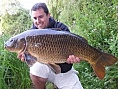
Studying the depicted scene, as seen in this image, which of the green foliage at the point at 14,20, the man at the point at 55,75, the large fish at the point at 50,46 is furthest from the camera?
the green foliage at the point at 14,20

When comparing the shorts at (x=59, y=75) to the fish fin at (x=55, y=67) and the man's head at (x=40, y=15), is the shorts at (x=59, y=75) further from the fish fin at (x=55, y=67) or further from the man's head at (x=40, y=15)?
the man's head at (x=40, y=15)

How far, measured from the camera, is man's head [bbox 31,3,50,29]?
9.31 feet

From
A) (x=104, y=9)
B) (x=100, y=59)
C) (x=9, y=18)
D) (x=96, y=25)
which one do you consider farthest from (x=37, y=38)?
(x=9, y=18)

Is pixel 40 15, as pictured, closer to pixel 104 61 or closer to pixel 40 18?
pixel 40 18

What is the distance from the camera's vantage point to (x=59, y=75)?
122 inches

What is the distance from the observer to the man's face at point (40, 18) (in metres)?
2.84

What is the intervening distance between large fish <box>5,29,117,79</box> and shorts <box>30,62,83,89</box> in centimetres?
54

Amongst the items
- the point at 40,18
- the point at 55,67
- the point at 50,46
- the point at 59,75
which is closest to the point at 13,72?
the point at 59,75

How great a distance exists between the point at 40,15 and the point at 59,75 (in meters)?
0.61

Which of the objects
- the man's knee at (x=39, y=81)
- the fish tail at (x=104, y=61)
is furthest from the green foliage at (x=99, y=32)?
the fish tail at (x=104, y=61)

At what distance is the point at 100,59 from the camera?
2.67 metres

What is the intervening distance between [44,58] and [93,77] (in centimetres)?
117

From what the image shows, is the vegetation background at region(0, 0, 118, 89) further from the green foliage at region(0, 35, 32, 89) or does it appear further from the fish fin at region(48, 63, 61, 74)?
the fish fin at region(48, 63, 61, 74)

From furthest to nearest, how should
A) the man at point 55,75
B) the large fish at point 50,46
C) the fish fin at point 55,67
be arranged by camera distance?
the man at point 55,75 → the fish fin at point 55,67 → the large fish at point 50,46
